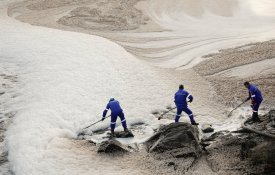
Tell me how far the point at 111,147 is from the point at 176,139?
2.36 metres

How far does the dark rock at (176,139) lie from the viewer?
13.4 metres

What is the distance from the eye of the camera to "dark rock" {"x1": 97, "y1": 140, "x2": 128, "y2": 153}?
13.6m

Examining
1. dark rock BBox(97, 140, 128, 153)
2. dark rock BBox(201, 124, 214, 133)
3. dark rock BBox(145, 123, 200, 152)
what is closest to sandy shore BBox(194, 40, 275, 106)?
dark rock BBox(201, 124, 214, 133)

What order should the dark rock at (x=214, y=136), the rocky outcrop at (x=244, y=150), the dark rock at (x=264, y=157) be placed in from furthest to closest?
the dark rock at (x=214, y=136)
the rocky outcrop at (x=244, y=150)
the dark rock at (x=264, y=157)

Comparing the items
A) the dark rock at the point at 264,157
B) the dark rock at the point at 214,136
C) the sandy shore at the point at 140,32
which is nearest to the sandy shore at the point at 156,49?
the sandy shore at the point at 140,32

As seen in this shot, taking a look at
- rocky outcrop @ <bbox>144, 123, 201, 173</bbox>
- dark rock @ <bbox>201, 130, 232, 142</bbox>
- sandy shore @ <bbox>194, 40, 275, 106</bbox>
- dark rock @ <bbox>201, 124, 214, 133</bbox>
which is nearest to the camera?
rocky outcrop @ <bbox>144, 123, 201, 173</bbox>

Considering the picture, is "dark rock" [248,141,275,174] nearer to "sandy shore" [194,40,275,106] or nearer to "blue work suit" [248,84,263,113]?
"blue work suit" [248,84,263,113]

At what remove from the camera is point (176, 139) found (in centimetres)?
1347

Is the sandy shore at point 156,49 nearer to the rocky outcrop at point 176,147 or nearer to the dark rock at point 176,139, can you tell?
the rocky outcrop at point 176,147

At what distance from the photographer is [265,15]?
3017 centimetres

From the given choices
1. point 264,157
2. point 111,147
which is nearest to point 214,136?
point 264,157

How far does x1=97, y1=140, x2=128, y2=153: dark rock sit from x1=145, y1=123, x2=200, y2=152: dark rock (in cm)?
104

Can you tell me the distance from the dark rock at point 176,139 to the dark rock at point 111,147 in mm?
1041

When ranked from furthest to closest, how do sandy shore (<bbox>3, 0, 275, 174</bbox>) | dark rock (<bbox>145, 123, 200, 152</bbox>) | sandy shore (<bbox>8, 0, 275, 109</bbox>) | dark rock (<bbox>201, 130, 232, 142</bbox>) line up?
sandy shore (<bbox>8, 0, 275, 109</bbox>), sandy shore (<bbox>3, 0, 275, 174</bbox>), dark rock (<bbox>201, 130, 232, 142</bbox>), dark rock (<bbox>145, 123, 200, 152</bbox>)
